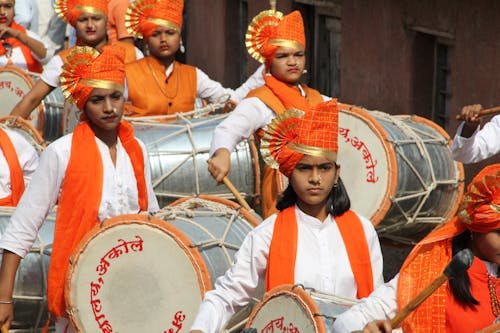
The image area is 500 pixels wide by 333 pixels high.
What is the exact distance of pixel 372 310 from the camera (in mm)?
5531

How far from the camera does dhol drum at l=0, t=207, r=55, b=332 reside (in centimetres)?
823

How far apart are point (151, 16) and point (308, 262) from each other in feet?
14.5

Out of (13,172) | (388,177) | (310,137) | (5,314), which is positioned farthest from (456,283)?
(388,177)

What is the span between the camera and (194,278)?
24.0 feet

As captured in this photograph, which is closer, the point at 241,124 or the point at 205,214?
the point at 205,214

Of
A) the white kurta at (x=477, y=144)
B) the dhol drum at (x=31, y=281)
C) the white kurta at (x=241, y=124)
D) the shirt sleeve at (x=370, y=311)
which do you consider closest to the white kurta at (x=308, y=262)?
the shirt sleeve at (x=370, y=311)

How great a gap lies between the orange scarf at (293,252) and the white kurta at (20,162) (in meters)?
2.56

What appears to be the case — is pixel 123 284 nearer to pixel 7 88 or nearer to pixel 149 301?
pixel 149 301

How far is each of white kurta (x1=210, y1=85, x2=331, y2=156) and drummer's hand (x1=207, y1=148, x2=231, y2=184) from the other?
16 cm

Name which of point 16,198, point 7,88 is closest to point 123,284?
point 16,198

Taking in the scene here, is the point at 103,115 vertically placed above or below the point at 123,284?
above

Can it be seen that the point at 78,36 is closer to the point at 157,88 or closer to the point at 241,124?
the point at 157,88

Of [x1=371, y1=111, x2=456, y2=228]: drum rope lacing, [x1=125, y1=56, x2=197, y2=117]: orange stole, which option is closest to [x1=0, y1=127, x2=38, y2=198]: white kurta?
[x1=125, y1=56, x2=197, y2=117]: orange stole

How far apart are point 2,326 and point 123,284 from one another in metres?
0.62
